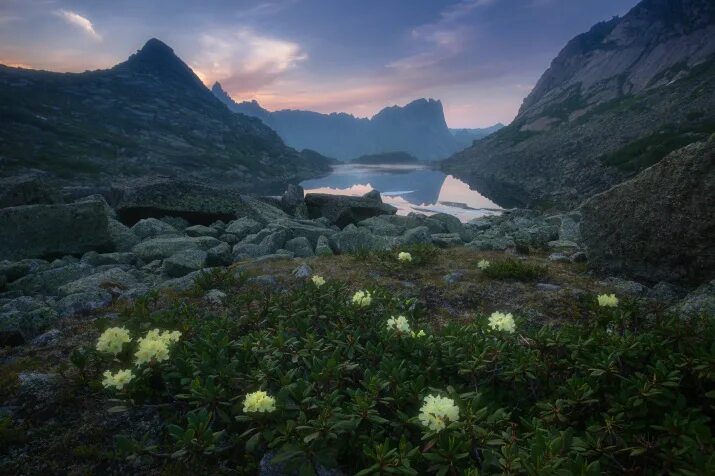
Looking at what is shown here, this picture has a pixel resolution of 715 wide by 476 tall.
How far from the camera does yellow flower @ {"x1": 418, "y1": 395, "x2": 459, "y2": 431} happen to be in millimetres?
3439

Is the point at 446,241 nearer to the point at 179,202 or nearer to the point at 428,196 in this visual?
the point at 179,202

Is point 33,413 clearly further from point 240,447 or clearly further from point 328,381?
point 328,381

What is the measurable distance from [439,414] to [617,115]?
367 ft

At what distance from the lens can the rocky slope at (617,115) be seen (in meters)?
57.6

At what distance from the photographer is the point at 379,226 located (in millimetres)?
19203

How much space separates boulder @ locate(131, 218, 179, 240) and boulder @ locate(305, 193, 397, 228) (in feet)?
31.1

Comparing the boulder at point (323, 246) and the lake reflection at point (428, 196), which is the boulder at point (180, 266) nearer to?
the boulder at point (323, 246)

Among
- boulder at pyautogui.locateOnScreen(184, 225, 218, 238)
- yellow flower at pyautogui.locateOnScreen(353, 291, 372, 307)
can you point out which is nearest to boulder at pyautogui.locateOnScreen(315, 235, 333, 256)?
boulder at pyautogui.locateOnScreen(184, 225, 218, 238)

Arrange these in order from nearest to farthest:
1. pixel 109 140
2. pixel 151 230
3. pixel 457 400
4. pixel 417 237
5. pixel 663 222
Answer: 1. pixel 457 400
2. pixel 663 222
3. pixel 417 237
4. pixel 151 230
5. pixel 109 140

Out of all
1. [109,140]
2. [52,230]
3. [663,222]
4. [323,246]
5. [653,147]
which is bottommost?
[323,246]

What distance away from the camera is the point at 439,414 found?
11.5 ft

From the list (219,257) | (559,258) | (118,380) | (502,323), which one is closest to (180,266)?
(219,257)

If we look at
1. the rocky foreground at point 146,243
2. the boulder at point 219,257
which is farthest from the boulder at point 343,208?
the boulder at point 219,257

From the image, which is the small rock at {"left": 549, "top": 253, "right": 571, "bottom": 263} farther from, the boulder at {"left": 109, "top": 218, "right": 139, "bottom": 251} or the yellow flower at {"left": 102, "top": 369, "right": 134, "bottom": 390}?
the boulder at {"left": 109, "top": 218, "right": 139, "bottom": 251}
